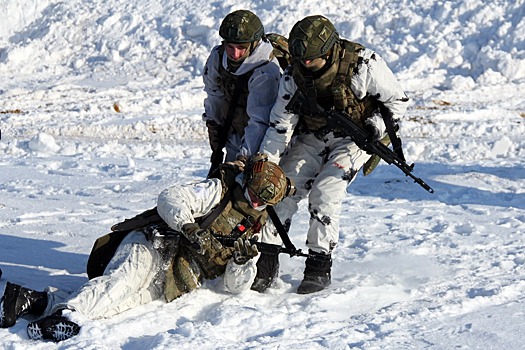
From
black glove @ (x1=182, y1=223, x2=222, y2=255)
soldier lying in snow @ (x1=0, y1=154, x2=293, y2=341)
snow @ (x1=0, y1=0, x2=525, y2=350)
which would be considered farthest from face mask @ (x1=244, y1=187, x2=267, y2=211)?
snow @ (x1=0, y1=0, x2=525, y2=350)

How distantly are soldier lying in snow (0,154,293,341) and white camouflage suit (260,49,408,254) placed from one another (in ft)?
0.94

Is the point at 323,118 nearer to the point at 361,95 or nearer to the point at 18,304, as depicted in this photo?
the point at 361,95

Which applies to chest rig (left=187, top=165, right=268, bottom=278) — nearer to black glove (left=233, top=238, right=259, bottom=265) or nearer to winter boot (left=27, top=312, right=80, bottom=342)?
black glove (left=233, top=238, right=259, bottom=265)

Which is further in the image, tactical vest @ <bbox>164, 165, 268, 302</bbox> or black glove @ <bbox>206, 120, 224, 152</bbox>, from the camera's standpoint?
black glove @ <bbox>206, 120, 224, 152</bbox>

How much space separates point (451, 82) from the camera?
14852mm

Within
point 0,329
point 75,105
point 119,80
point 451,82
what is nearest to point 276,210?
point 0,329

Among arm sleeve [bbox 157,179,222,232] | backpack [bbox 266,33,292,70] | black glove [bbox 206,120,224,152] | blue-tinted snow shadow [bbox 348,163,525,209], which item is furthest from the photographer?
blue-tinted snow shadow [bbox 348,163,525,209]

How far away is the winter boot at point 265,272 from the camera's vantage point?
16.9ft

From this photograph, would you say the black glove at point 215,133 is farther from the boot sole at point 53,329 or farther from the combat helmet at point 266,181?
the boot sole at point 53,329

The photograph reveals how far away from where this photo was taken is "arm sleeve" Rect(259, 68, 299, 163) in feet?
16.6

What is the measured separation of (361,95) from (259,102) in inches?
28.7

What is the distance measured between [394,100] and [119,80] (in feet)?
38.5

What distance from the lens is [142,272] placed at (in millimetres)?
4562

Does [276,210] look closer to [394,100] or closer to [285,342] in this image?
[394,100]
